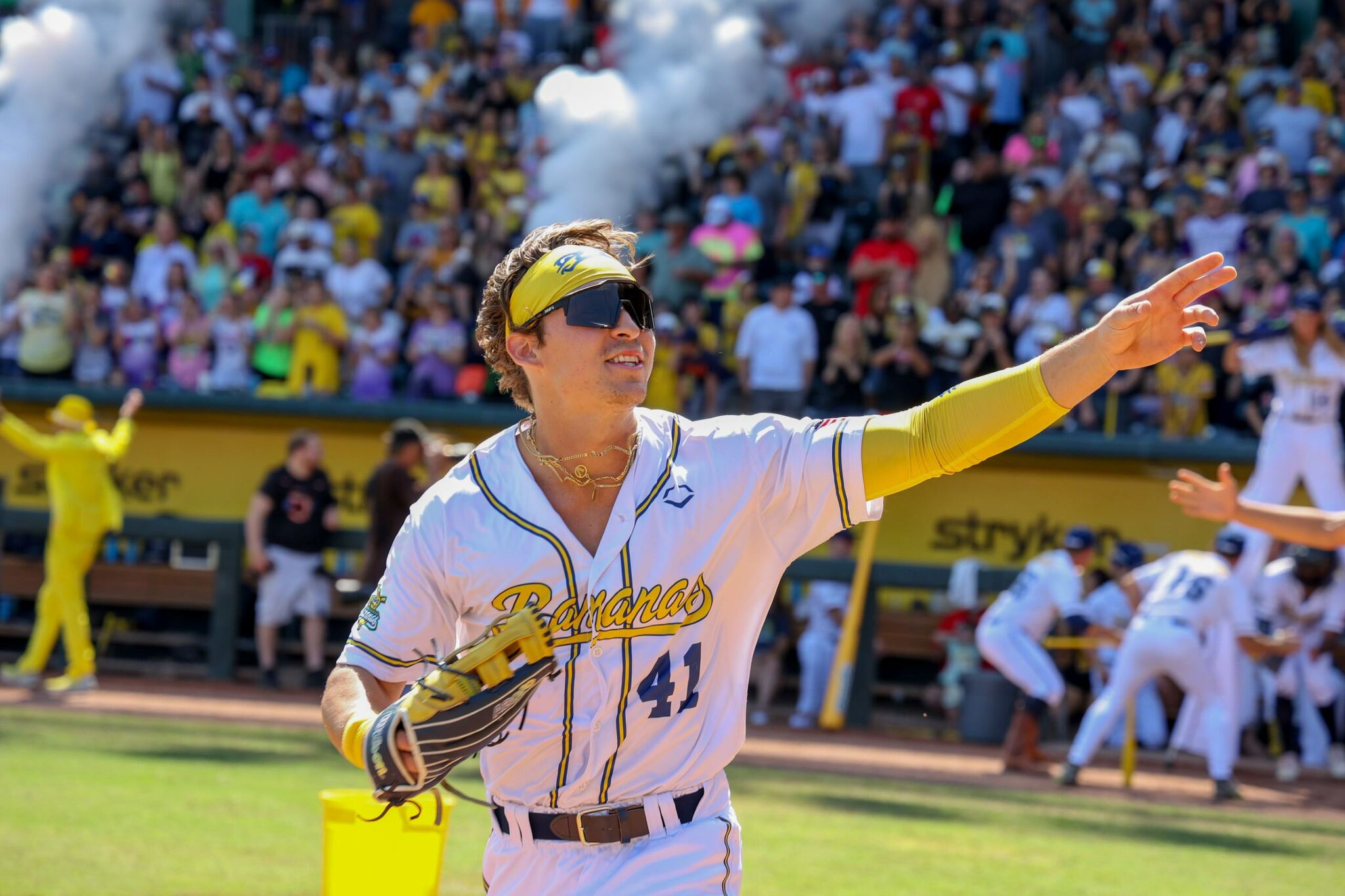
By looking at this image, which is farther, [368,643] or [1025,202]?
[1025,202]

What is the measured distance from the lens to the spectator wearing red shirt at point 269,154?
57.1ft

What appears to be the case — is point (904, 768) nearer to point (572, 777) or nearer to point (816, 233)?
point (816, 233)

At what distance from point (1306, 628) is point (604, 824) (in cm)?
1001

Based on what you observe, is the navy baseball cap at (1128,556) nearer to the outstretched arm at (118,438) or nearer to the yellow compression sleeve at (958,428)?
the outstretched arm at (118,438)

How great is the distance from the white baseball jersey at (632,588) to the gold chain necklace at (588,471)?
3cm

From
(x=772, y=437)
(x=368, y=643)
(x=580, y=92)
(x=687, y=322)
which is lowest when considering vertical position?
(x=368, y=643)

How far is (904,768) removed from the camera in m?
11.3

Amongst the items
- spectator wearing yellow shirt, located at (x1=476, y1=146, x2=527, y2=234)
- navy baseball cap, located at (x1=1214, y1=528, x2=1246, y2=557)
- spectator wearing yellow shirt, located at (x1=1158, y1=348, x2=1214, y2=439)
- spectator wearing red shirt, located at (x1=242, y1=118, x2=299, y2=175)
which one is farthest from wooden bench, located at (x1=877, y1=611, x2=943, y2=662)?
spectator wearing red shirt, located at (x1=242, y1=118, x2=299, y2=175)

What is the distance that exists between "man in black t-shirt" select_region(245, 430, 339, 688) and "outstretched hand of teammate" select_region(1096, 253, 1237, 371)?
37.9ft

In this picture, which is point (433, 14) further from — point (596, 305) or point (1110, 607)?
point (596, 305)

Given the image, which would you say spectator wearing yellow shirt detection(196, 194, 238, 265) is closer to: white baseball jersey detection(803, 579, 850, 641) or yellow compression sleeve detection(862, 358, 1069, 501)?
white baseball jersey detection(803, 579, 850, 641)

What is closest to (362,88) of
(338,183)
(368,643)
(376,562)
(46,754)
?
(338,183)

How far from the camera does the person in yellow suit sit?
12906 mm

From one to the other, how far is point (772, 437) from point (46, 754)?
761 centimetres
